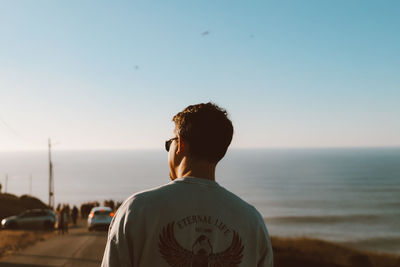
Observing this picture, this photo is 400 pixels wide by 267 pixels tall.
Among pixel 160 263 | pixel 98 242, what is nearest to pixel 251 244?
pixel 160 263

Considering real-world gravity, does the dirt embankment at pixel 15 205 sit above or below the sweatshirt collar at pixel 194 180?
below

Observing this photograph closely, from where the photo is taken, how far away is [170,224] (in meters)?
1.77

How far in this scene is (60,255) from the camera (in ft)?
40.8

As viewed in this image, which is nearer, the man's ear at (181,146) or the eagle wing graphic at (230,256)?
the eagle wing graphic at (230,256)

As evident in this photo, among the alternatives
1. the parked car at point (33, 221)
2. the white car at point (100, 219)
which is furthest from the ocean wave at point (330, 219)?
the white car at point (100, 219)

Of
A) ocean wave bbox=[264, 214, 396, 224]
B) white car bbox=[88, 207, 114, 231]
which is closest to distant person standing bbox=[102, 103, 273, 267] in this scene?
white car bbox=[88, 207, 114, 231]

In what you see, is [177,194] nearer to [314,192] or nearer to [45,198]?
[314,192]

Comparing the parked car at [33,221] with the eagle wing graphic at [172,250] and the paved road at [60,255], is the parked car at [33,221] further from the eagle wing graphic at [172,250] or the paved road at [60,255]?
the eagle wing graphic at [172,250]

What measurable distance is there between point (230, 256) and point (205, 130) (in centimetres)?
60

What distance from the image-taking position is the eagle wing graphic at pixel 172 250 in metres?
1.75

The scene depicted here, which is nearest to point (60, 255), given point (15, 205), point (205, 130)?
point (205, 130)

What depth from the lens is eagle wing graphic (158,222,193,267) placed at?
175 centimetres

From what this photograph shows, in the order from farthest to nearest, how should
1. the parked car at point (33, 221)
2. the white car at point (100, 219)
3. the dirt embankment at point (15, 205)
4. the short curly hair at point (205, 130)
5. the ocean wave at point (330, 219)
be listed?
the ocean wave at point (330, 219) < the dirt embankment at point (15, 205) < the parked car at point (33, 221) < the white car at point (100, 219) < the short curly hair at point (205, 130)

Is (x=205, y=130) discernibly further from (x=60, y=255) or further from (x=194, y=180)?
(x=60, y=255)
